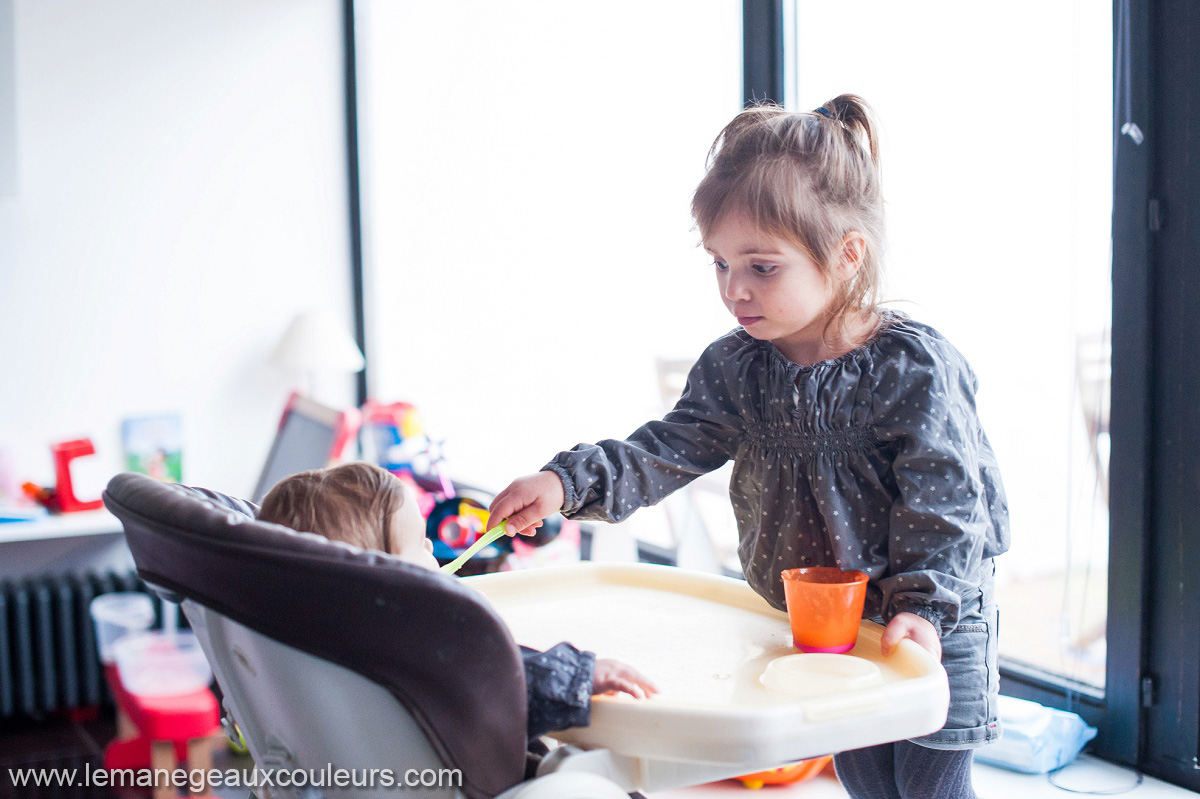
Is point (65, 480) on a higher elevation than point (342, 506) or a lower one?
lower

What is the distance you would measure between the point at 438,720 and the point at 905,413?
0.49m

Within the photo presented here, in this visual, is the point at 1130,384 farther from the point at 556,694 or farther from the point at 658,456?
the point at 556,694

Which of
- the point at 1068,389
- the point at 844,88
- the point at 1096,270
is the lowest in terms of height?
the point at 1068,389

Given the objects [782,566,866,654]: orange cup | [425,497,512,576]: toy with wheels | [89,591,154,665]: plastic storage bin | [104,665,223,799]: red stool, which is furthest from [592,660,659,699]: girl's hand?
[89,591,154,665]: plastic storage bin

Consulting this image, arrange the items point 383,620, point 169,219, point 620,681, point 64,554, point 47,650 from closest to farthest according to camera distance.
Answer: point 383,620 → point 620,681 → point 47,650 → point 64,554 → point 169,219

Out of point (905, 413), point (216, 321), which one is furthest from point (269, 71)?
point (905, 413)

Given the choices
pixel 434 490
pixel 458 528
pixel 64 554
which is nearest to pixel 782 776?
pixel 458 528

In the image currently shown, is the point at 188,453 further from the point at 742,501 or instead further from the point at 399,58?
the point at 742,501

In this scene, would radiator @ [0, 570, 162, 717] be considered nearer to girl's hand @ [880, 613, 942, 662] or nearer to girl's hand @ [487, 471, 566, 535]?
girl's hand @ [487, 471, 566, 535]

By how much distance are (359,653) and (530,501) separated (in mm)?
315

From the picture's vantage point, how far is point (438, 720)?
79 cm

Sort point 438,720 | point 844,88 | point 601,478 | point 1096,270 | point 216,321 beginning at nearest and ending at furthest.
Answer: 1. point 438,720
2. point 601,478
3. point 1096,270
4. point 844,88
5. point 216,321

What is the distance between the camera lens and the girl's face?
1004 millimetres

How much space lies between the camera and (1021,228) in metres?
1.88
